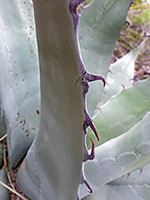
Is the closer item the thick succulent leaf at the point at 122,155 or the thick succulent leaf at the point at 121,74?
the thick succulent leaf at the point at 122,155

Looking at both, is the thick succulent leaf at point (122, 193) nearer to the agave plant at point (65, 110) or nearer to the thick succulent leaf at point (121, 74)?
the agave plant at point (65, 110)

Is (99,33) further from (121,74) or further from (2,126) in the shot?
(2,126)

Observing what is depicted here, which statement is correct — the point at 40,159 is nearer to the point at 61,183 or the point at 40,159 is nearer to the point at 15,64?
the point at 61,183

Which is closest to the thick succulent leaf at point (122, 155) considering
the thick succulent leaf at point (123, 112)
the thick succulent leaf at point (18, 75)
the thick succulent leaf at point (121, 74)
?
the thick succulent leaf at point (123, 112)

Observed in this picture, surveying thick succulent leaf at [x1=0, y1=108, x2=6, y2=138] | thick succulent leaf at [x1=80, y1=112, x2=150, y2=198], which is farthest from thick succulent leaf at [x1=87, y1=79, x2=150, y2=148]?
thick succulent leaf at [x1=0, y1=108, x2=6, y2=138]

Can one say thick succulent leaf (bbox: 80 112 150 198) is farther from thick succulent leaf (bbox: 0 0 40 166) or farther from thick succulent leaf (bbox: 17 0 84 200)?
thick succulent leaf (bbox: 0 0 40 166)

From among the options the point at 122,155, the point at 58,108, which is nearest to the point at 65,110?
the point at 58,108

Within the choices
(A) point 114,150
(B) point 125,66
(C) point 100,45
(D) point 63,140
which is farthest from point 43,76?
(B) point 125,66
